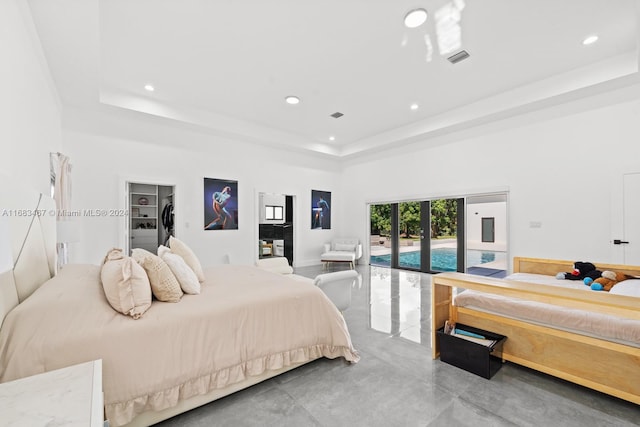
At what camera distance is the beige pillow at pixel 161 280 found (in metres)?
2.02

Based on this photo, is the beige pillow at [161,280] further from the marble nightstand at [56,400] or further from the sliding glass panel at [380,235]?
the sliding glass panel at [380,235]

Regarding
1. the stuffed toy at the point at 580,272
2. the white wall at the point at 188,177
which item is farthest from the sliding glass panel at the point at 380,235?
the stuffed toy at the point at 580,272

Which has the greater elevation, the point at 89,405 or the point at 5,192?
the point at 5,192

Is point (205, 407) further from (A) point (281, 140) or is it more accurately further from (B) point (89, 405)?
(A) point (281, 140)

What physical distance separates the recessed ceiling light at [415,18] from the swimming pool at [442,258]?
14.5ft

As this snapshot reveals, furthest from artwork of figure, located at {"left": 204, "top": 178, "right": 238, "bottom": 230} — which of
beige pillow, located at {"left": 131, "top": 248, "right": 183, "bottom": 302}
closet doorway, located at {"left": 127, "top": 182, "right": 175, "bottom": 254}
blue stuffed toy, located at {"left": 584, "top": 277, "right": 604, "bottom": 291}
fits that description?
blue stuffed toy, located at {"left": 584, "top": 277, "right": 604, "bottom": 291}

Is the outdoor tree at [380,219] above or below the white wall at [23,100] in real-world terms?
below

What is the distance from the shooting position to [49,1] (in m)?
2.32

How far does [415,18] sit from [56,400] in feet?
12.6

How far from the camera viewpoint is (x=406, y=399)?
76.2 inches

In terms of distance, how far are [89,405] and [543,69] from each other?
5656 mm

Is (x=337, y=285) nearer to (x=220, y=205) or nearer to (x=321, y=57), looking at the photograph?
(x=321, y=57)

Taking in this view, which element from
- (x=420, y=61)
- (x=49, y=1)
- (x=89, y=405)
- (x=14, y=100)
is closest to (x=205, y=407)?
(x=89, y=405)

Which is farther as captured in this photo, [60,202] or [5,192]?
[60,202]
